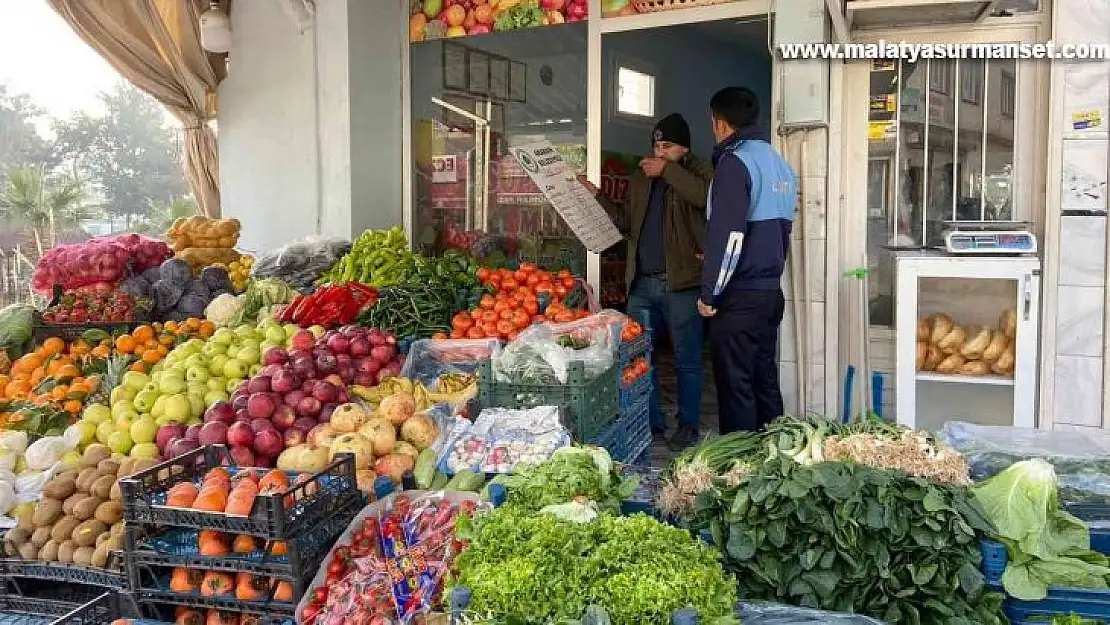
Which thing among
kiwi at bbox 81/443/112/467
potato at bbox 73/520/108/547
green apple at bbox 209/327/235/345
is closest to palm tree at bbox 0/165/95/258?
green apple at bbox 209/327/235/345

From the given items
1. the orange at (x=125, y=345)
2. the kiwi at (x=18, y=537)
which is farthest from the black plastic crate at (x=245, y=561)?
the orange at (x=125, y=345)

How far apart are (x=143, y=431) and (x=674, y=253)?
3.33 meters

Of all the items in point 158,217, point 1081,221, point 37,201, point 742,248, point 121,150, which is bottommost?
point 742,248

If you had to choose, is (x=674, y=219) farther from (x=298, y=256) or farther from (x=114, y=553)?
(x=114, y=553)

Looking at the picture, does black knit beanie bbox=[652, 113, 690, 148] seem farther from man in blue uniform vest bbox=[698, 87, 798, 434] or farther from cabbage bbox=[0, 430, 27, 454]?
cabbage bbox=[0, 430, 27, 454]

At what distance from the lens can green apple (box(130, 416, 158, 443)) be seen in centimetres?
365

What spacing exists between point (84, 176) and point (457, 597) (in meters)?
18.4

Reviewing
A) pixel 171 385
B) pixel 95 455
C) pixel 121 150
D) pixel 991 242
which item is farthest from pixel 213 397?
pixel 121 150

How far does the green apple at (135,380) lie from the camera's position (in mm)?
4020

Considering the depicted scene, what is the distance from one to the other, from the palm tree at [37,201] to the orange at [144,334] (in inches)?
550

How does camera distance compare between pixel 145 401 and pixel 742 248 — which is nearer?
pixel 145 401

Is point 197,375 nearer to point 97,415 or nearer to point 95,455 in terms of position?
point 97,415

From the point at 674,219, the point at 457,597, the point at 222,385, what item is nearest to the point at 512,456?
the point at 457,597

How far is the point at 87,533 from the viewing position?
3006mm
